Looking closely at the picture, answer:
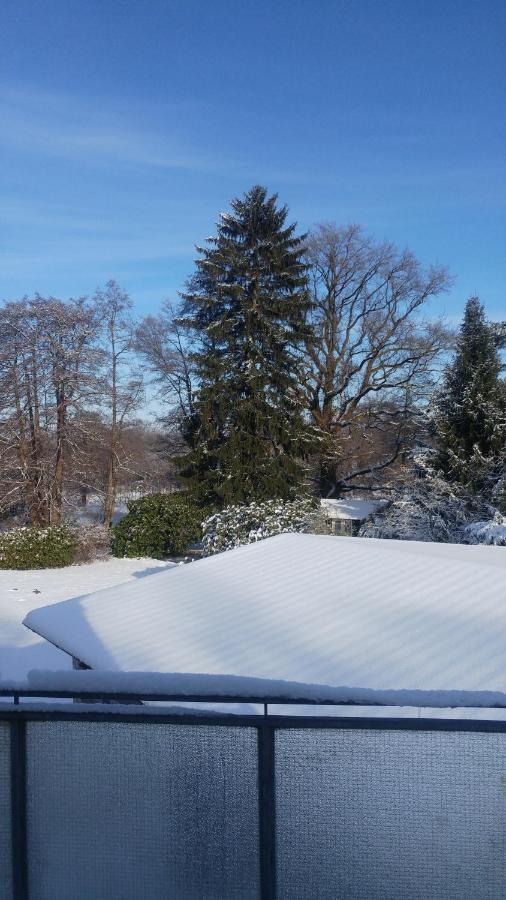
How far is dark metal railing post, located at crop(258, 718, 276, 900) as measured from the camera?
2023mm

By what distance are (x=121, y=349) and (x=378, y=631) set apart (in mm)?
23785

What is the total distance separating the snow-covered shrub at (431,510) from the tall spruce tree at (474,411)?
0.43 meters

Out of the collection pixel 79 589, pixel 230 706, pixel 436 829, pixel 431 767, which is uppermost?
pixel 431 767

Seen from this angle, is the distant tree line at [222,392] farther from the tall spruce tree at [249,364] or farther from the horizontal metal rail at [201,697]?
the horizontal metal rail at [201,697]

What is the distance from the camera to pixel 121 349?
27.5 m

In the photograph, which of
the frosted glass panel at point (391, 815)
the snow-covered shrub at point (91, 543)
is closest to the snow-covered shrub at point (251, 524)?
the snow-covered shrub at point (91, 543)

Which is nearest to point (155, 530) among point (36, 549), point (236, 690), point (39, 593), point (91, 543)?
point (91, 543)

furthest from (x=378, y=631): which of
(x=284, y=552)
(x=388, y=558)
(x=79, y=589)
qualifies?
(x=79, y=589)

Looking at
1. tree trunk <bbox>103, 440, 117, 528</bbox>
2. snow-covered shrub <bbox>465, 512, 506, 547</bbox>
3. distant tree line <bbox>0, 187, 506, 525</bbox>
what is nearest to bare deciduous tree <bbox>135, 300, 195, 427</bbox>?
distant tree line <bbox>0, 187, 506, 525</bbox>

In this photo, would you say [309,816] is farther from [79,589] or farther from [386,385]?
[386,385]

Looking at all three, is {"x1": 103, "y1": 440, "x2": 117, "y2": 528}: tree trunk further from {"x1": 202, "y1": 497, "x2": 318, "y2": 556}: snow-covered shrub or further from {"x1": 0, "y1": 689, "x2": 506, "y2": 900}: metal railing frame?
{"x1": 0, "y1": 689, "x2": 506, "y2": 900}: metal railing frame

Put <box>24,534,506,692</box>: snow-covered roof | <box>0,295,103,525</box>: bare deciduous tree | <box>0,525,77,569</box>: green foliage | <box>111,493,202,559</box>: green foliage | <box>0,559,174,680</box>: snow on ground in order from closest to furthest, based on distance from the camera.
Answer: <box>24,534,506,692</box>: snow-covered roof, <box>0,559,174,680</box>: snow on ground, <box>0,525,77,569</box>: green foliage, <box>111,493,202,559</box>: green foliage, <box>0,295,103,525</box>: bare deciduous tree

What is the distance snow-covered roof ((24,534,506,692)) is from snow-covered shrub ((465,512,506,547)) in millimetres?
7858

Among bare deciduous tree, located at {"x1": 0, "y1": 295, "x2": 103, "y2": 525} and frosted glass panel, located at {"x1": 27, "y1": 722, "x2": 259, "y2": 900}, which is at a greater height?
bare deciduous tree, located at {"x1": 0, "y1": 295, "x2": 103, "y2": 525}
